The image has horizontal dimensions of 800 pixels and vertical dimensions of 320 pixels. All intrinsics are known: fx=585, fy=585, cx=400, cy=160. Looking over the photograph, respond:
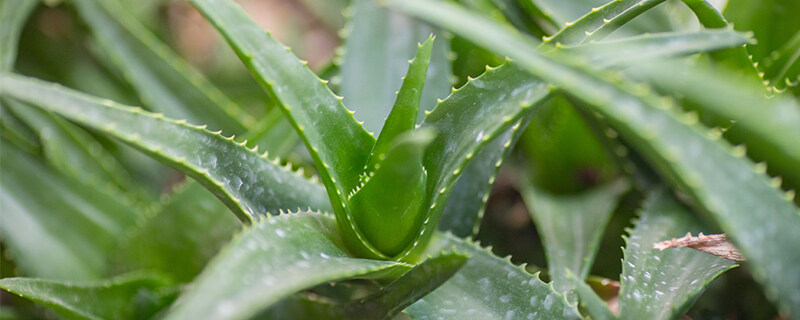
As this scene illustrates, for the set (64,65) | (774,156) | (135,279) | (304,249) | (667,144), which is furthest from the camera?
(64,65)

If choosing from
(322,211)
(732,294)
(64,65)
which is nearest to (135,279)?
(322,211)

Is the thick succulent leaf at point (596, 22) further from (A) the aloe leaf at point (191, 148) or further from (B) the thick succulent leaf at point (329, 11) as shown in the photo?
(B) the thick succulent leaf at point (329, 11)

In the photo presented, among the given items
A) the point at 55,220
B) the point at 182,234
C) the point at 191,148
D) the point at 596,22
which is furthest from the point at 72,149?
the point at 596,22

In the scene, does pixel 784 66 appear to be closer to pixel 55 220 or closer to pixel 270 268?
pixel 270 268

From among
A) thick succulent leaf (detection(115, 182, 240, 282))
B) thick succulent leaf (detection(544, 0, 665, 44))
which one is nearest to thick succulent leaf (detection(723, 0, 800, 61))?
thick succulent leaf (detection(544, 0, 665, 44))

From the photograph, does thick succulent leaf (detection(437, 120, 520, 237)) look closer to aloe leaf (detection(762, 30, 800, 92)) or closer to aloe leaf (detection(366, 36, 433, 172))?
aloe leaf (detection(366, 36, 433, 172))

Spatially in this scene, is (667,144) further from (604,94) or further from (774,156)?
(774,156)

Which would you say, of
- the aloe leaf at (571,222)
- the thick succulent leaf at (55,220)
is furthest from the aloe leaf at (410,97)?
the thick succulent leaf at (55,220)

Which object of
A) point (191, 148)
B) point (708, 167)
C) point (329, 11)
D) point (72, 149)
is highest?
point (329, 11)
